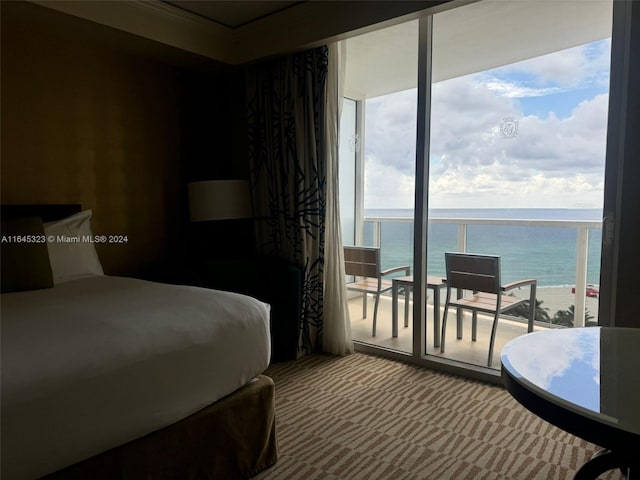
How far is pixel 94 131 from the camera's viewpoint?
3045mm

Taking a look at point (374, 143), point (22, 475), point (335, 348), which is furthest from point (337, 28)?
point (22, 475)

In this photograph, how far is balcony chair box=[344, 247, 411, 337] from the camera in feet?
11.3

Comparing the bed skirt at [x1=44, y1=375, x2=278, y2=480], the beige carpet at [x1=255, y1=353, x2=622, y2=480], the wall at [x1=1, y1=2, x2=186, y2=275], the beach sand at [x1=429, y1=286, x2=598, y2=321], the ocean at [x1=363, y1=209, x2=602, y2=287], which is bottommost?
the beige carpet at [x1=255, y1=353, x2=622, y2=480]

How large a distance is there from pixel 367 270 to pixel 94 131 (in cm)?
237

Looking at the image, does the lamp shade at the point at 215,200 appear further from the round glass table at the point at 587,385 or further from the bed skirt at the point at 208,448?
the round glass table at the point at 587,385

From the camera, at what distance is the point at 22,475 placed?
1.08 metres

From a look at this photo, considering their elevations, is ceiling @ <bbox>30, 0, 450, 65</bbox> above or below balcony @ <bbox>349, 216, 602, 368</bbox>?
above

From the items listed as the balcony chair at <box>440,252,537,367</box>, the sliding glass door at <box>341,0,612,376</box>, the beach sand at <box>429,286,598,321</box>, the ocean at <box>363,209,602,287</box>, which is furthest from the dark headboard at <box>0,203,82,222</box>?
the beach sand at <box>429,286,598,321</box>

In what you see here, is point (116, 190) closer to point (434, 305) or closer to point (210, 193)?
point (210, 193)

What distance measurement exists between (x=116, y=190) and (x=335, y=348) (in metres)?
2.12

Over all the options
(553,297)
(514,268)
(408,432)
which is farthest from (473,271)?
(408,432)

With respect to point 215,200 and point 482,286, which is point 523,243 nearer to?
point 482,286

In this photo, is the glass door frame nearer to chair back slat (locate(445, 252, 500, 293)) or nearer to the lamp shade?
chair back slat (locate(445, 252, 500, 293))

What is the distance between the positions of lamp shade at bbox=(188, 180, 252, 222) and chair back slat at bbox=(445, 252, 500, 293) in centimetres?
172
